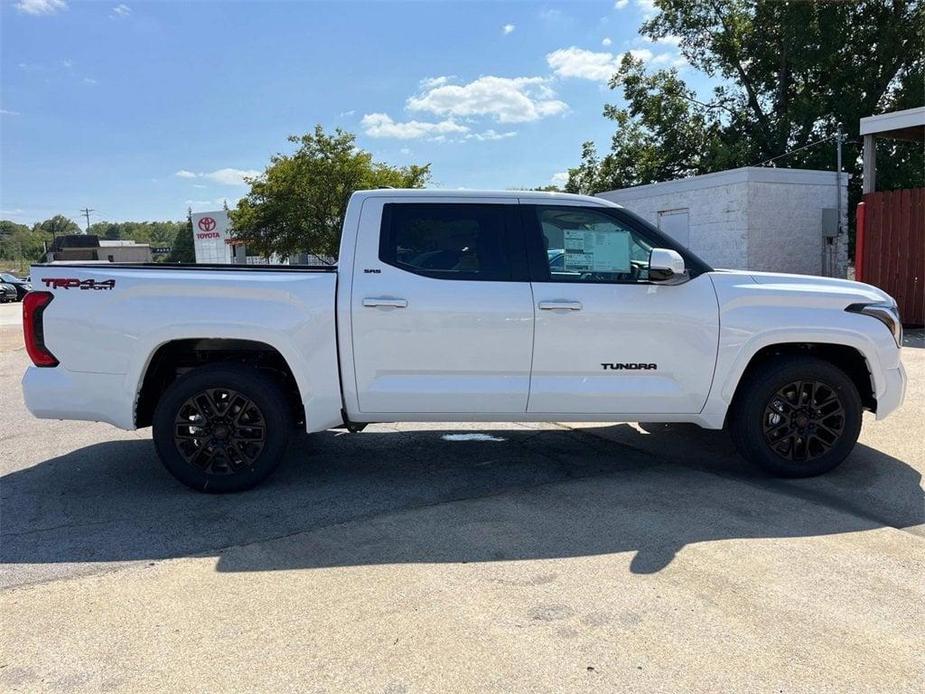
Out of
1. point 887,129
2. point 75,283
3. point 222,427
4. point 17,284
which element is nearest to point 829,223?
point 887,129

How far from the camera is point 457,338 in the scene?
4801 mm

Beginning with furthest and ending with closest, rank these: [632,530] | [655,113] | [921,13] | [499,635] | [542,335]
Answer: [655,113]
[921,13]
[542,335]
[632,530]
[499,635]

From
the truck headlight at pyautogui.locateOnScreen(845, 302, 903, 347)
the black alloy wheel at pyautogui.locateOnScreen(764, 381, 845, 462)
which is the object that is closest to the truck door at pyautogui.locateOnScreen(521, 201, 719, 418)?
the black alloy wheel at pyautogui.locateOnScreen(764, 381, 845, 462)

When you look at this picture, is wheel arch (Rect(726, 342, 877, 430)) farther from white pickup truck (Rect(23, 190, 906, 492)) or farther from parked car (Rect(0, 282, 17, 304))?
parked car (Rect(0, 282, 17, 304))

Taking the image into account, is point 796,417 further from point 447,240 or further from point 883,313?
point 447,240

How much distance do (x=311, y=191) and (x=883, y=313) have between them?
2690cm

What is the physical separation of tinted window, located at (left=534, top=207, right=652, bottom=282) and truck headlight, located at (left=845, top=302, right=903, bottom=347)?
151cm

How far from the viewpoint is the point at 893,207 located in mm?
13664

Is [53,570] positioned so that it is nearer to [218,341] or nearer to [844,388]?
[218,341]

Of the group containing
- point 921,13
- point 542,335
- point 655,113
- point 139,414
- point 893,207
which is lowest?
point 139,414

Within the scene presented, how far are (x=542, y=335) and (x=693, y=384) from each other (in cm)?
109

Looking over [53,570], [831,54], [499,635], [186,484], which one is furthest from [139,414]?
[831,54]

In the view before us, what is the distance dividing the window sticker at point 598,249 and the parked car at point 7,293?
43.3 meters

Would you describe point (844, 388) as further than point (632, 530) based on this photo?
Yes
